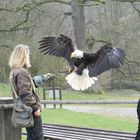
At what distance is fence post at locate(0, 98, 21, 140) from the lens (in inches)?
251

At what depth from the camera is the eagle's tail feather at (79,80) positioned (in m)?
8.87

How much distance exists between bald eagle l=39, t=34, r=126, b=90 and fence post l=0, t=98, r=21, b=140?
244 cm

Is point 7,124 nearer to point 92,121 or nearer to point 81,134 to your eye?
point 81,134

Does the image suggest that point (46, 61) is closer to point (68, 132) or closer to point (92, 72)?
point (92, 72)

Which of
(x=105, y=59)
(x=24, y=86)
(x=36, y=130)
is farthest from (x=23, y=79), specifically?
(x=105, y=59)

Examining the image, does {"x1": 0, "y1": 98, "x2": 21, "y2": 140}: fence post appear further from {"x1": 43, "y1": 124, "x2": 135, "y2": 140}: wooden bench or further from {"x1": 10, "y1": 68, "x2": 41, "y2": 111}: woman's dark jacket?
{"x1": 43, "y1": 124, "x2": 135, "y2": 140}: wooden bench

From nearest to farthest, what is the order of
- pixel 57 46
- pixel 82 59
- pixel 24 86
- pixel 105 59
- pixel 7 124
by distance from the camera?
pixel 24 86 → pixel 7 124 → pixel 82 59 → pixel 105 59 → pixel 57 46

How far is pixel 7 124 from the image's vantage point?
6.45m

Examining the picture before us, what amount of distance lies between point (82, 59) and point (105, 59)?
0.63m

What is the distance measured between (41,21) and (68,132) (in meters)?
21.5

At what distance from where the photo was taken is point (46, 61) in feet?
97.6

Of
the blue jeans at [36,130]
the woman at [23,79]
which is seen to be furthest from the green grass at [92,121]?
the woman at [23,79]

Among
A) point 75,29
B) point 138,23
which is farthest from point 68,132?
point 138,23

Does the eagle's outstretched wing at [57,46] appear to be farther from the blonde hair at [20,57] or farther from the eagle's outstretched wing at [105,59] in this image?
the blonde hair at [20,57]
